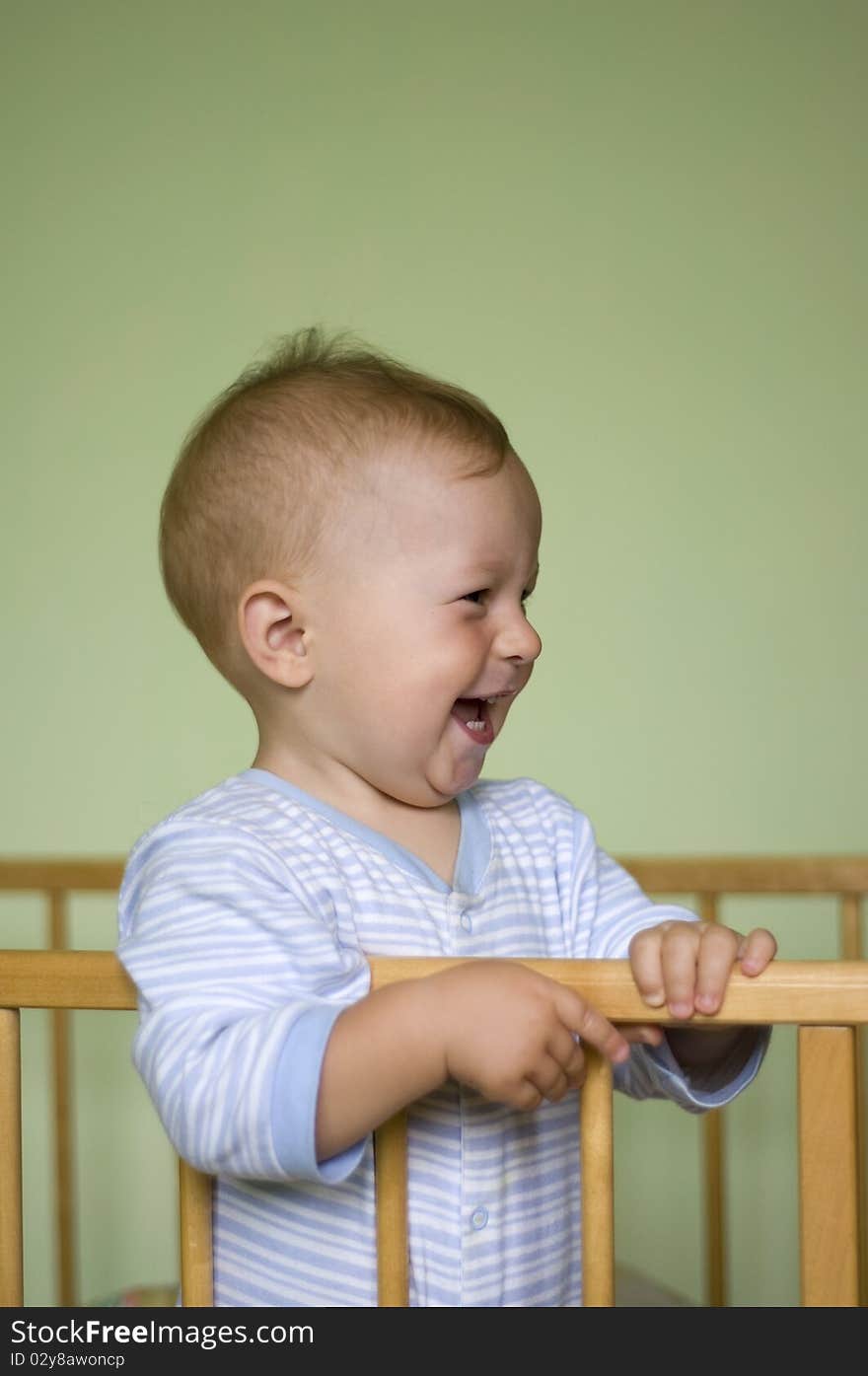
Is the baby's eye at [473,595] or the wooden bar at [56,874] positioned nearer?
the baby's eye at [473,595]

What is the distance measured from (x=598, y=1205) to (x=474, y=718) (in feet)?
1.01

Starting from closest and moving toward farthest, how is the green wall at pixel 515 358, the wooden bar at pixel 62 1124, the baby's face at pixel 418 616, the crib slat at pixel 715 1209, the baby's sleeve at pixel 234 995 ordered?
the baby's sleeve at pixel 234 995 → the baby's face at pixel 418 616 → the crib slat at pixel 715 1209 → the wooden bar at pixel 62 1124 → the green wall at pixel 515 358

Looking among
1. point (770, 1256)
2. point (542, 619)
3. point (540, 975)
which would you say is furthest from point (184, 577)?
point (770, 1256)

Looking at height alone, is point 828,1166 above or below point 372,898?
below

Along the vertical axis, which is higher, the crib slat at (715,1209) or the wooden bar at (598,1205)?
the wooden bar at (598,1205)

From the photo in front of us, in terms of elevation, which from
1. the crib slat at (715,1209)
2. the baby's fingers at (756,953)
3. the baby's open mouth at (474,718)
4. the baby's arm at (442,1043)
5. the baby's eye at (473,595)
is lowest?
the crib slat at (715,1209)

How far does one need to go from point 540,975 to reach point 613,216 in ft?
4.59

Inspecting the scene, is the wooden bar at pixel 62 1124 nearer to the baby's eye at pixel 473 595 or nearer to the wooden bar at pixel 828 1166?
the baby's eye at pixel 473 595

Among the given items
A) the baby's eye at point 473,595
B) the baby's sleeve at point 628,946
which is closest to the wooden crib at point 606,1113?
the baby's sleeve at point 628,946

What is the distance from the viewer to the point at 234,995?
2.57ft

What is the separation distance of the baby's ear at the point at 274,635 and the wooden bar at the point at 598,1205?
0.30 meters

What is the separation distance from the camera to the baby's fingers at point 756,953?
2.54 feet

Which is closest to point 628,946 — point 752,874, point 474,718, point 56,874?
point 474,718

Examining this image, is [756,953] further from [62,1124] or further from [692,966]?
[62,1124]
